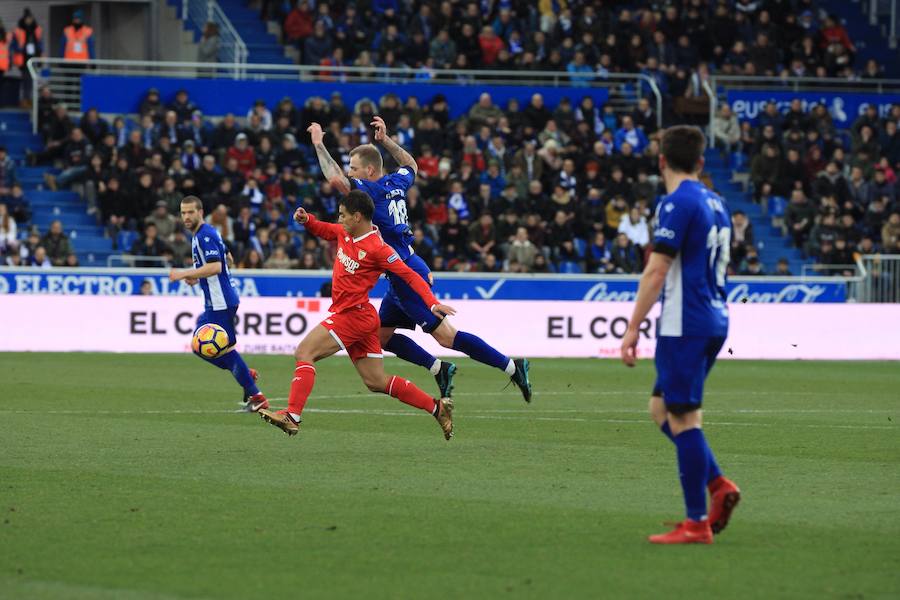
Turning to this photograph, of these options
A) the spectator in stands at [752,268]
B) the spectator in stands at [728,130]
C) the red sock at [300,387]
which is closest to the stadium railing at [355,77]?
the spectator in stands at [728,130]

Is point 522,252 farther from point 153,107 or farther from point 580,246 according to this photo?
point 153,107

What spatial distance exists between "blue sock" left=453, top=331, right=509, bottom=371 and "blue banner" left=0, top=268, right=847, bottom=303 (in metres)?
13.1

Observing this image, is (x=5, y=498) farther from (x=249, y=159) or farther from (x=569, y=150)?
(x=569, y=150)

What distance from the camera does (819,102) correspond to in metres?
37.9

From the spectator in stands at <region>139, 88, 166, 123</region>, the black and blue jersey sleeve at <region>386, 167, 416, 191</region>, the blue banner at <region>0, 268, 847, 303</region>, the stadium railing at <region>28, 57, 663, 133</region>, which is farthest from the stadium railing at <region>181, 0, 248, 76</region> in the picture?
the black and blue jersey sleeve at <region>386, 167, 416, 191</region>

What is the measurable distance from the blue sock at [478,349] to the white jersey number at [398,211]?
1106mm

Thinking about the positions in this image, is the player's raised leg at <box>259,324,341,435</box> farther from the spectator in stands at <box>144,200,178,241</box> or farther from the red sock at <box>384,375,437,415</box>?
the spectator in stands at <box>144,200,178,241</box>

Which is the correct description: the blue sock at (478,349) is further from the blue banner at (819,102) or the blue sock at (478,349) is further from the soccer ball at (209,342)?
the blue banner at (819,102)

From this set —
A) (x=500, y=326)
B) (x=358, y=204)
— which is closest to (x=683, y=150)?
(x=358, y=204)

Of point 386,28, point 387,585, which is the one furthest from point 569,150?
point 387,585

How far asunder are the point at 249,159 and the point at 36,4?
1045 cm

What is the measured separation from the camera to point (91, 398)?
17.7 metres

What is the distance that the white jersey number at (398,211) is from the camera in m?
14.4

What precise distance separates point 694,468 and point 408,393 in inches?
201
